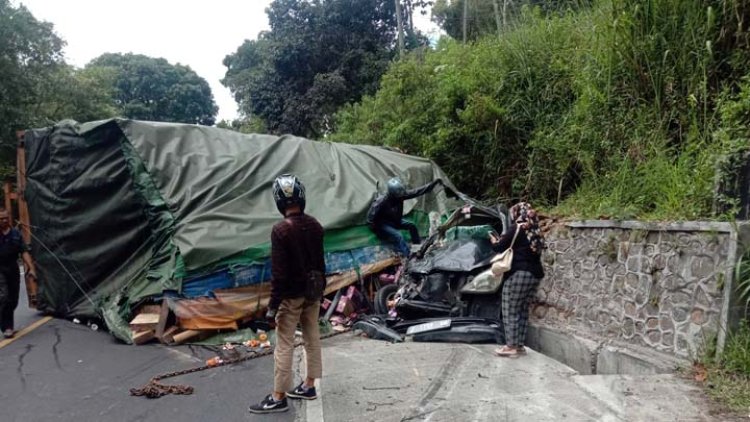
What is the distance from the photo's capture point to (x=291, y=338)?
14.6ft

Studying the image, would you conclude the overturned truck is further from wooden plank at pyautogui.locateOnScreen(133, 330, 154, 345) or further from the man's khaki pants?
the man's khaki pants

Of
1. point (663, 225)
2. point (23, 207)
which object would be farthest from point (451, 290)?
point (23, 207)

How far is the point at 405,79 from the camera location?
1249 centimetres

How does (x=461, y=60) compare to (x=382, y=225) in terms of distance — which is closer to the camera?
(x=382, y=225)

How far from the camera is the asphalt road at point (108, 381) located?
4.45 metres

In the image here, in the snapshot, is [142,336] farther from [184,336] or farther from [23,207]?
[23,207]

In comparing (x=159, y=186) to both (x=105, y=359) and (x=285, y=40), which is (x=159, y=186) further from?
(x=285, y=40)

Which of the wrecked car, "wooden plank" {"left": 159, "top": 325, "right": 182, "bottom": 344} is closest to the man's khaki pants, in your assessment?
the wrecked car

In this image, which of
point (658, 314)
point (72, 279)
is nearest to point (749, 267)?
point (658, 314)

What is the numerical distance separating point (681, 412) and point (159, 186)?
6.28 m

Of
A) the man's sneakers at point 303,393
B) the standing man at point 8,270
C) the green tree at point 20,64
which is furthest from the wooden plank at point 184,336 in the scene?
the green tree at point 20,64

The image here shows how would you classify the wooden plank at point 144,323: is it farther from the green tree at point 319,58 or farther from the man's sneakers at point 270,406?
the green tree at point 319,58

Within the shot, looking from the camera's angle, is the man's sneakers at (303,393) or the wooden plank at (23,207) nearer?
the man's sneakers at (303,393)

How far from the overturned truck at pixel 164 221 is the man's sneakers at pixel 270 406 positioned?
246 cm
